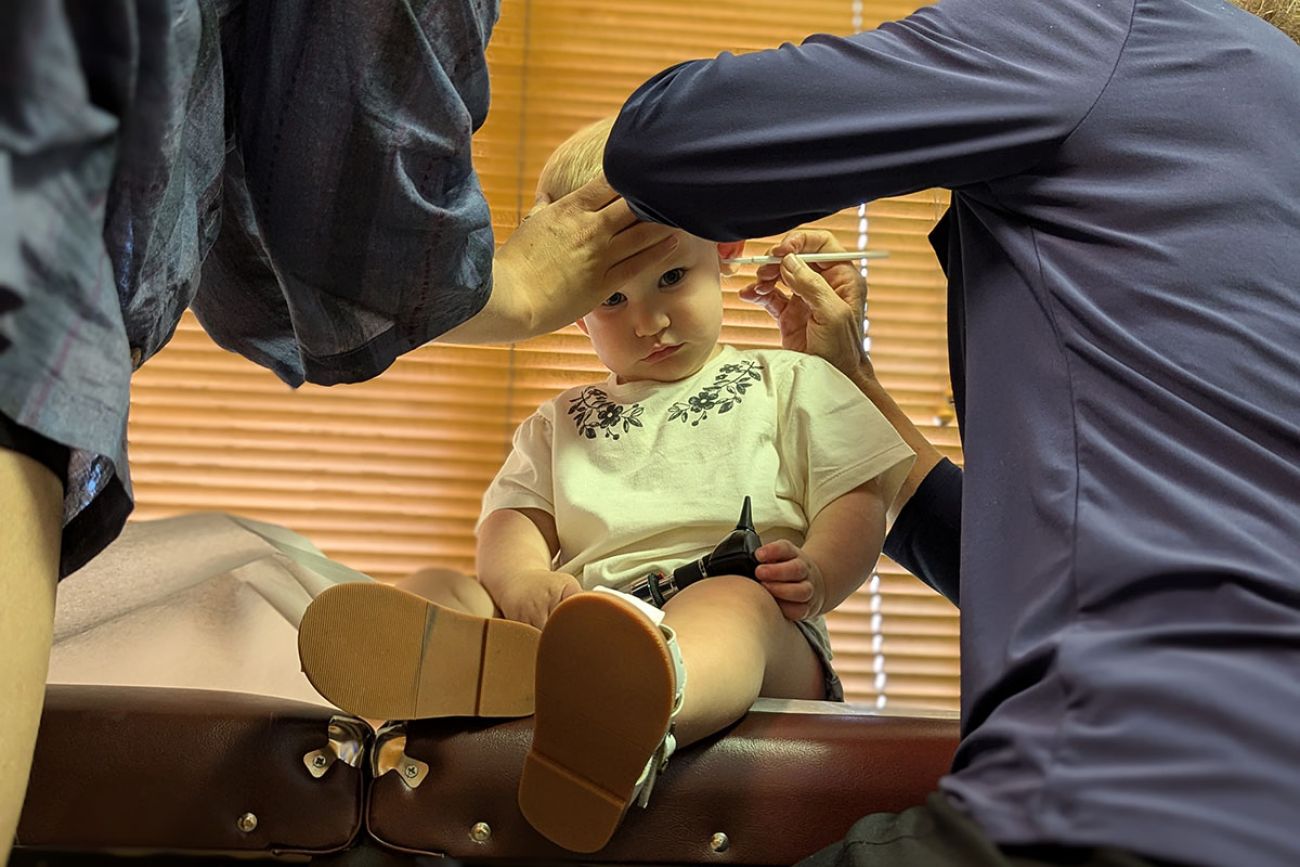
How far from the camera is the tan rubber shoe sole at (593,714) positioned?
2.38 feet

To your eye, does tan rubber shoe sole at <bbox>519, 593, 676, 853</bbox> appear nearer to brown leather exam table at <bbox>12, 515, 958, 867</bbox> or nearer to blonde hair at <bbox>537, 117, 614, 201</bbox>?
brown leather exam table at <bbox>12, 515, 958, 867</bbox>

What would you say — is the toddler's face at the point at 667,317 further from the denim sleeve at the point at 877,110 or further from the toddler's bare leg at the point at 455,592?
the denim sleeve at the point at 877,110

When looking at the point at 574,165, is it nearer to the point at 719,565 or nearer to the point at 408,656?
the point at 719,565

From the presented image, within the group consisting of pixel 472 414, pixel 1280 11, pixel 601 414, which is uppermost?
pixel 1280 11

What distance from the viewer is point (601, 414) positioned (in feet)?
4.48

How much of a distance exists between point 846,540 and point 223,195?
0.66 m

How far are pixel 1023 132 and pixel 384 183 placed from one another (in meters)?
0.38

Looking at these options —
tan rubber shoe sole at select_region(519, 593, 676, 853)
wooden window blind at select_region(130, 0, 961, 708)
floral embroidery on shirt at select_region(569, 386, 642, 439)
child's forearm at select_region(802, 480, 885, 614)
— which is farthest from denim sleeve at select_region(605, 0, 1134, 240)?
wooden window blind at select_region(130, 0, 961, 708)

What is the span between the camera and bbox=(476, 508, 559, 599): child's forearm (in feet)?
4.11

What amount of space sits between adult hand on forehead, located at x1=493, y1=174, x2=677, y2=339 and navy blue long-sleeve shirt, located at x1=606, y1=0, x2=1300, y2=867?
15 cm

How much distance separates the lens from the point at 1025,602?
64cm

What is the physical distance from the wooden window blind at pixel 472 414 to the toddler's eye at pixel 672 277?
74cm

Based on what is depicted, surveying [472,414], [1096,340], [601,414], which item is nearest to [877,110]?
[1096,340]

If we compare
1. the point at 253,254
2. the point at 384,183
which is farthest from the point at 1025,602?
the point at 253,254
